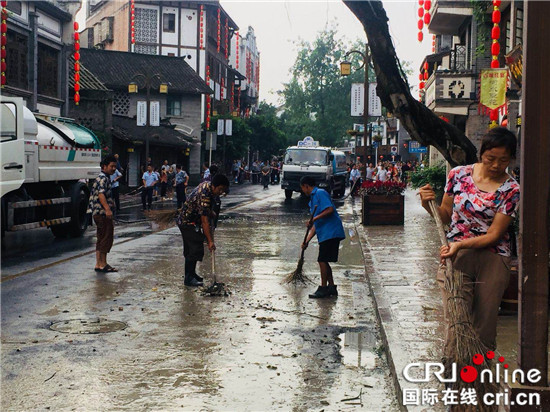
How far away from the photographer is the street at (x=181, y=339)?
5.94 meters

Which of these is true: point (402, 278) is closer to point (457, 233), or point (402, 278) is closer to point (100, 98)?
point (457, 233)

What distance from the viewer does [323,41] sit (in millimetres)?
89000

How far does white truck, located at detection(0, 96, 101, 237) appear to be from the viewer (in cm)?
1427

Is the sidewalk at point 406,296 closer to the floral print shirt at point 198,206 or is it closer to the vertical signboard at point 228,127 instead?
the floral print shirt at point 198,206

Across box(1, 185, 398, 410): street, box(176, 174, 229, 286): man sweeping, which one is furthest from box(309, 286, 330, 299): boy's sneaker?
box(176, 174, 229, 286): man sweeping

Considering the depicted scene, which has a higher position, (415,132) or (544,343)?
(415,132)

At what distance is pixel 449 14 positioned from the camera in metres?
27.0

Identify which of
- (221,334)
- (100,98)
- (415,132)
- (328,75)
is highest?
(328,75)

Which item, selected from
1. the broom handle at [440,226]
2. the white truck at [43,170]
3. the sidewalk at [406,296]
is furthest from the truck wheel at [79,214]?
the broom handle at [440,226]

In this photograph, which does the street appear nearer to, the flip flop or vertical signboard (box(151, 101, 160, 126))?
the flip flop

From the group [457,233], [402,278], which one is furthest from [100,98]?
[457,233]

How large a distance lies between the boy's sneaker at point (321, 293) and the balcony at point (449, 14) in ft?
57.3

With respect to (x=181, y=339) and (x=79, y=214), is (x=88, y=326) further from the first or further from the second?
(x=79, y=214)

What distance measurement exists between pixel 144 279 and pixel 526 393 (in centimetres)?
773
